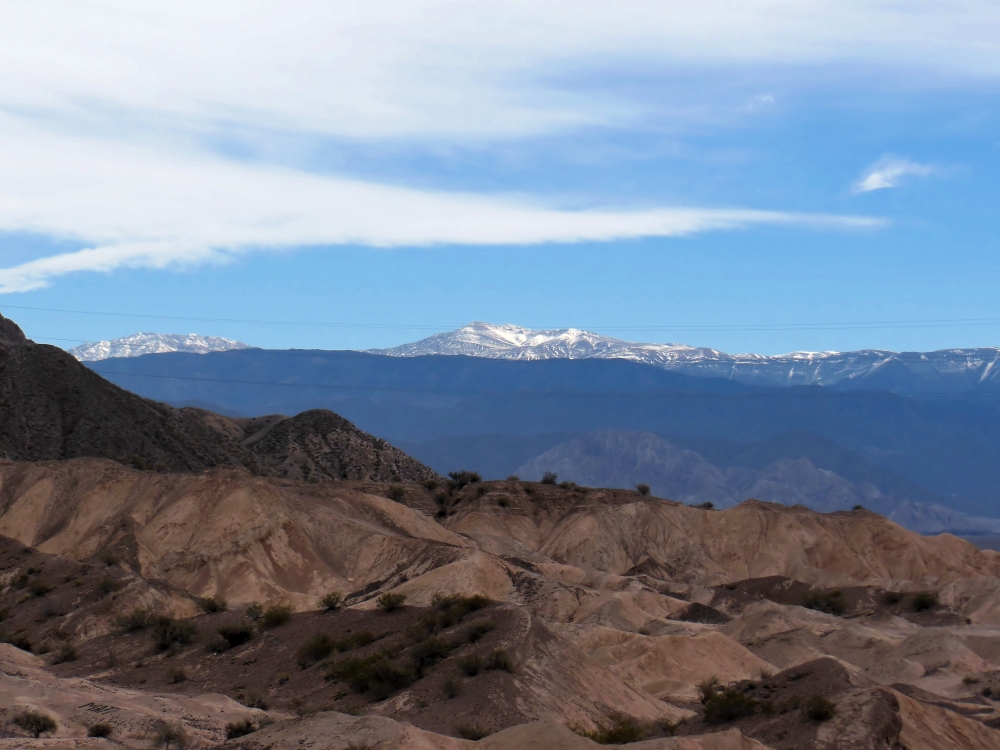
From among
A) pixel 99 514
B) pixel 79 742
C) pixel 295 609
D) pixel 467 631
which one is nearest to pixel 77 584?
pixel 295 609

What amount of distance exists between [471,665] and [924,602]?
5626cm

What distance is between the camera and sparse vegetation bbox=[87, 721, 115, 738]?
34812 millimetres

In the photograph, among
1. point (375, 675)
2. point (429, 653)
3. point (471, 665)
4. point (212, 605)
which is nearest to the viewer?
point (471, 665)

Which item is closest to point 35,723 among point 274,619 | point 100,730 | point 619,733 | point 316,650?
point 100,730

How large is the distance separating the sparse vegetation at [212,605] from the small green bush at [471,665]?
80.6ft

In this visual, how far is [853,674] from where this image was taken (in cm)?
4194

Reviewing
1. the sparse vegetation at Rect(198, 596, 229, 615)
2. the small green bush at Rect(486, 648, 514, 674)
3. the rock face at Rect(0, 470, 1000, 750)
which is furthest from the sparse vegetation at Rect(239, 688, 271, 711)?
the sparse vegetation at Rect(198, 596, 229, 615)

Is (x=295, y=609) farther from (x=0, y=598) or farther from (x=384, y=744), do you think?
(x=384, y=744)

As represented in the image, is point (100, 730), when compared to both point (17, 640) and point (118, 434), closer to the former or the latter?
point (17, 640)

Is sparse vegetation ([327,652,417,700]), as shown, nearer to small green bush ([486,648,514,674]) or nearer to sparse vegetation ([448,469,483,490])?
small green bush ([486,648,514,674])

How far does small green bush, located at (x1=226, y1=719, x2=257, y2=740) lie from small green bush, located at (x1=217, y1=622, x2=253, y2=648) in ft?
55.7

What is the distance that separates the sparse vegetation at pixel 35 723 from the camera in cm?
3431

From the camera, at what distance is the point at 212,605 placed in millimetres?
63406

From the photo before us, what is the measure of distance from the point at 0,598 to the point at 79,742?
125ft
